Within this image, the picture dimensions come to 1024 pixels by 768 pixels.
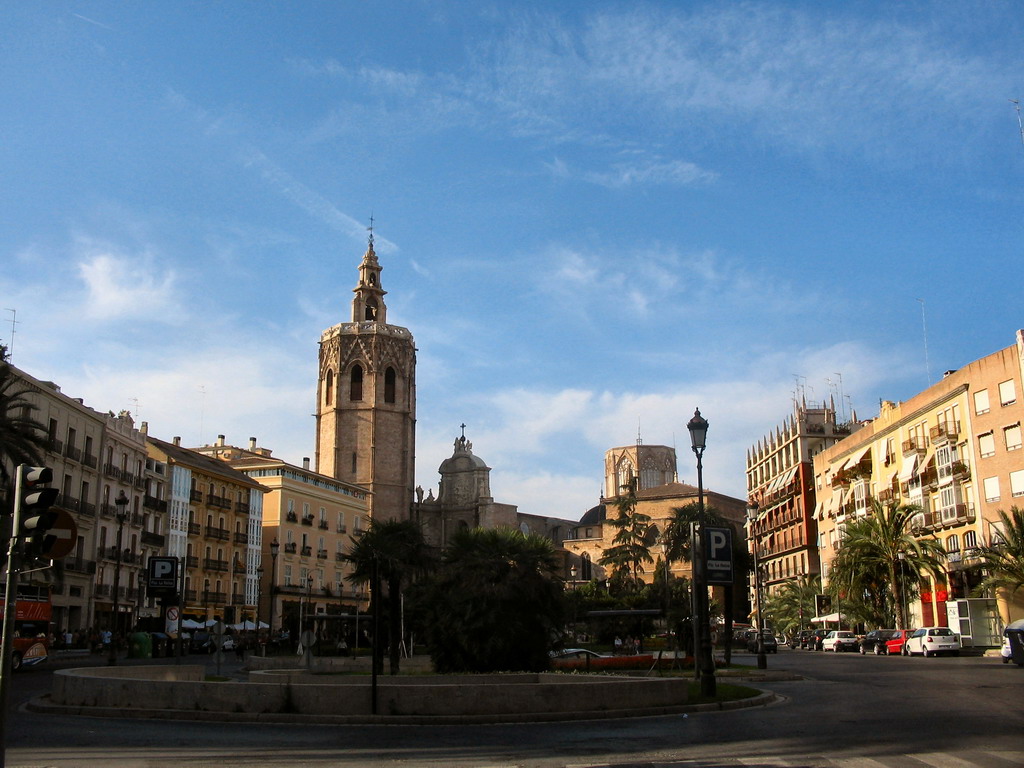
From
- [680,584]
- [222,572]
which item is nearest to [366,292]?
[222,572]

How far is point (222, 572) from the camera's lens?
229 ft

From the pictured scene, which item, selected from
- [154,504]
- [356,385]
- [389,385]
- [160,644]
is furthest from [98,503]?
[389,385]

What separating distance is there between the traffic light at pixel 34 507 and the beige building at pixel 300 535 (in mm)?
62197

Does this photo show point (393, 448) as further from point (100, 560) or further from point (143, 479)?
point (100, 560)

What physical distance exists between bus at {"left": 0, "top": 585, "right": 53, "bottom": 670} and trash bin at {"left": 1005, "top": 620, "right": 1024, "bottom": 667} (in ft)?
98.9

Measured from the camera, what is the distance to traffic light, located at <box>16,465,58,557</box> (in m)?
9.82

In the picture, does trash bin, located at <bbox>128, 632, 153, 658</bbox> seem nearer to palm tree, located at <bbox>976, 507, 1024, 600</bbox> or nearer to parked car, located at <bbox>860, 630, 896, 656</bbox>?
parked car, located at <bbox>860, 630, 896, 656</bbox>

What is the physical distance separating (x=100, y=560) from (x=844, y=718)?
48.0 metres

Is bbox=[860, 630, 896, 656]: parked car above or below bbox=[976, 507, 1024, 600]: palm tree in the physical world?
below

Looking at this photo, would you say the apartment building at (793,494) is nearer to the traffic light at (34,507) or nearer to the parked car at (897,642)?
the parked car at (897,642)

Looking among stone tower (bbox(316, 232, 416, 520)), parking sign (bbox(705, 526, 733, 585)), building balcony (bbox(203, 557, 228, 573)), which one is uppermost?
stone tower (bbox(316, 232, 416, 520))

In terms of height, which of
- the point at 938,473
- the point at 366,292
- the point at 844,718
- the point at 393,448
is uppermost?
the point at 366,292

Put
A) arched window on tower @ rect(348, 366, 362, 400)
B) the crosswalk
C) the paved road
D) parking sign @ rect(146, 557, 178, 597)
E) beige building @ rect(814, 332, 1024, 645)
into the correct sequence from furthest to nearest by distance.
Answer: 1. arched window on tower @ rect(348, 366, 362, 400)
2. beige building @ rect(814, 332, 1024, 645)
3. parking sign @ rect(146, 557, 178, 597)
4. the paved road
5. the crosswalk

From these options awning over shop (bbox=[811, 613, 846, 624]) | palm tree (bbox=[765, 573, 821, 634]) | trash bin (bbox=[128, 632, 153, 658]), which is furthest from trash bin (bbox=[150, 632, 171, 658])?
palm tree (bbox=[765, 573, 821, 634])
